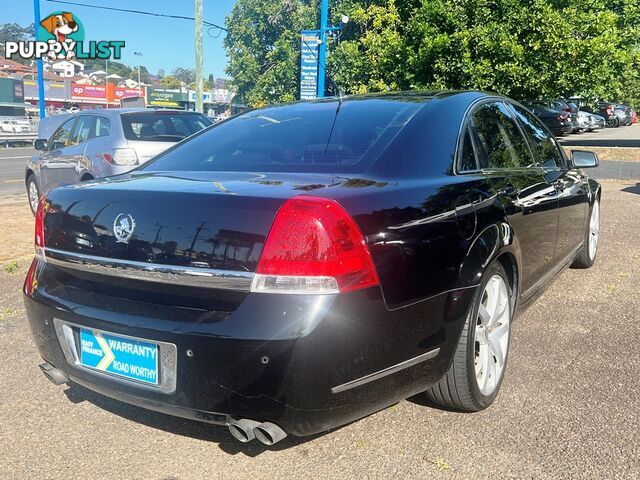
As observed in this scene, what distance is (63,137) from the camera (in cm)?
877

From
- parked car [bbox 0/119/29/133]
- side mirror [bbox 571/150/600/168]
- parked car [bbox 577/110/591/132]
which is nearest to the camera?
side mirror [bbox 571/150/600/168]

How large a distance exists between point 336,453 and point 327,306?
0.87m

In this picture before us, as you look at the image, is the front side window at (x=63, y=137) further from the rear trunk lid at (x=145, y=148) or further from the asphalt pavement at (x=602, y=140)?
the asphalt pavement at (x=602, y=140)

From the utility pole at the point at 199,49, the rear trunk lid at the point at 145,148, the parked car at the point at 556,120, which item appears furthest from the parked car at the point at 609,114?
the rear trunk lid at the point at 145,148

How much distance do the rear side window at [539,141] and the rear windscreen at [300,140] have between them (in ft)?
4.28

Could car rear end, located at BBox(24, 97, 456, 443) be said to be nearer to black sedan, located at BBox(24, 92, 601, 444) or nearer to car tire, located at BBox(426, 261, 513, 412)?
black sedan, located at BBox(24, 92, 601, 444)

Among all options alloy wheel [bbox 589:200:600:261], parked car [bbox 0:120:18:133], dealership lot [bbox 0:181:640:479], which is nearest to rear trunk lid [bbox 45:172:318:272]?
dealership lot [bbox 0:181:640:479]

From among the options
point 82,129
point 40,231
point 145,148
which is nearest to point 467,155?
point 40,231

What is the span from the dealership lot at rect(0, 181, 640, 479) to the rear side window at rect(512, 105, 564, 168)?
1304 millimetres

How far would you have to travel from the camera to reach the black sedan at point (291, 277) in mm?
2086

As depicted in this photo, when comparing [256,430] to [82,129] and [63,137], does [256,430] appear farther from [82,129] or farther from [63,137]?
[63,137]

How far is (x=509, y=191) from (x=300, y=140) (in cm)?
114

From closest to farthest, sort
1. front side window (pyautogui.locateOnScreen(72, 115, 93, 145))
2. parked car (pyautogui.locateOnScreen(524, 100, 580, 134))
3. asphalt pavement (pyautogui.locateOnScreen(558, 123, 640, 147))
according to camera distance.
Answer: front side window (pyautogui.locateOnScreen(72, 115, 93, 145)) → asphalt pavement (pyautogui.locateOnScreen(558, 123, 640, 147)) → parked car (pyautogui.locateOnScreen(524, 100, 580, 134))

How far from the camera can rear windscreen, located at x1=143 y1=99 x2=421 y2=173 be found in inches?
109
